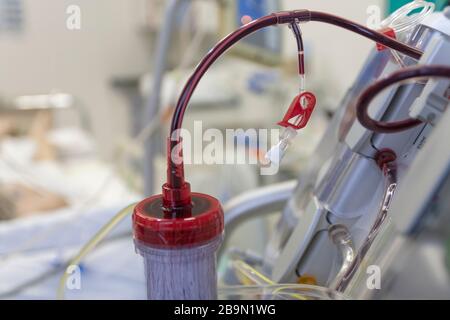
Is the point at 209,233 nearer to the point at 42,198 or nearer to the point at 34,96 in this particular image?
the point at 42,198

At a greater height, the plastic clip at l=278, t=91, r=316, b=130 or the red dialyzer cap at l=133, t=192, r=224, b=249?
the plastic clip at l=278, t=91, r=316, b=130

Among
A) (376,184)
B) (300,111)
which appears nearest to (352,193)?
(376,184)

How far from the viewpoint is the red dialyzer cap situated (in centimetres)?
38

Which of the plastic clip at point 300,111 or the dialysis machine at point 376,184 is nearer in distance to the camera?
the dialysis machine at point 376,184

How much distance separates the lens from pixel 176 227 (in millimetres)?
378

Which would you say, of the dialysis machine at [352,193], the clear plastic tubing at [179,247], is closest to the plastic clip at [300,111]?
the dialysis machine at [352,193]

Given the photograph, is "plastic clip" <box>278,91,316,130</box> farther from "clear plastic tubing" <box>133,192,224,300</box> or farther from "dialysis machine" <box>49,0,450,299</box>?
"clear plastic tubing" <box>133,192,224,300</box>

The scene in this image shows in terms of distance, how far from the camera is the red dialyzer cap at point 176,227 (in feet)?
1.24

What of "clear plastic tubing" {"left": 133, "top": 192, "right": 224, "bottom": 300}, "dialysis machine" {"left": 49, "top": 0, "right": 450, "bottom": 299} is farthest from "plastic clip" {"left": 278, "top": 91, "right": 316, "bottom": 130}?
"clear plastic tubing" {"left": 133, "top": 192, "right": 224, "bottom": 300}

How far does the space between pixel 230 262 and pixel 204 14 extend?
1822 mm

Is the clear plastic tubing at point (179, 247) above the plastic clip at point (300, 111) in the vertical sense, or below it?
below

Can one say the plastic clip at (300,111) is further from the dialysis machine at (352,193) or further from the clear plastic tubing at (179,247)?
the clear plastic tubing at (179,247)

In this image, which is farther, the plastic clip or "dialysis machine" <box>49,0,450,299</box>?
the plastic clip

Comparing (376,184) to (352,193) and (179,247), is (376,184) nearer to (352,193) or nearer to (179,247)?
(352,193)
